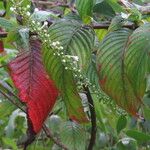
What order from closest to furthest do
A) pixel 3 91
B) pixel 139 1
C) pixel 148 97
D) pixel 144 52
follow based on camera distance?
pixel 144 52 → pixel 139 1 → pixel 3 91 → pixel 148 97

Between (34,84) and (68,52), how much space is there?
0.08m

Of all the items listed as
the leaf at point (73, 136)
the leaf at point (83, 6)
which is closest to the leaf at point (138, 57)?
the leaf at point (83, 6)

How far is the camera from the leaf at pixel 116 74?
66cm

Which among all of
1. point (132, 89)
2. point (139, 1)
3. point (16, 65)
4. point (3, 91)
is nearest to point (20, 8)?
point (16, 65)

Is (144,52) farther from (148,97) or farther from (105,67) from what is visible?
(148,97)

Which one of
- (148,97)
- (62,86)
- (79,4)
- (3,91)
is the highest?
(79,4)

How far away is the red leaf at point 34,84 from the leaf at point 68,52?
1.2 inches

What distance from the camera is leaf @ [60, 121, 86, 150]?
1187 millimetres

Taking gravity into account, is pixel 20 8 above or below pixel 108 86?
above

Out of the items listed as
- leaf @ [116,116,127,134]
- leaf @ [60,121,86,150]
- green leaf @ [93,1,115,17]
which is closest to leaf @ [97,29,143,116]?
green leaf @ [93,1,115,17]

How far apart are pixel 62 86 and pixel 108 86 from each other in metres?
0.07

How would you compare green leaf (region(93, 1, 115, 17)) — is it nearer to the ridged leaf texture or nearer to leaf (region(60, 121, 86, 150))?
the ridged leaf texture

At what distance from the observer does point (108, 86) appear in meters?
0.66

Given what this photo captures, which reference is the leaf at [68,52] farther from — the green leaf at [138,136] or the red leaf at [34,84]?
the green leaf at [138,136]
